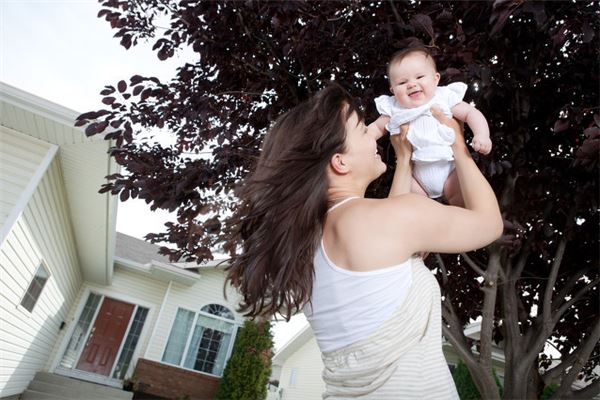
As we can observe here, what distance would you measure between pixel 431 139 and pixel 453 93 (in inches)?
11.3

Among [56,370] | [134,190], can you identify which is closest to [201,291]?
[56,370]

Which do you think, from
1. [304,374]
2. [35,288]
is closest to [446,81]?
[35,288]

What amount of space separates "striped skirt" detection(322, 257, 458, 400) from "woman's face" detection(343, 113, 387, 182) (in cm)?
43

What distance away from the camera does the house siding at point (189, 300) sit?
14680 mm

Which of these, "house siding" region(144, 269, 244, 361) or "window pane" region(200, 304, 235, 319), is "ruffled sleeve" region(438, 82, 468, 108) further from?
"window pane" region(200, 304, 235, 319)

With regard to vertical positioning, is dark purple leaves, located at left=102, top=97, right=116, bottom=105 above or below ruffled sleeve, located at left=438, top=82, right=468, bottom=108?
above

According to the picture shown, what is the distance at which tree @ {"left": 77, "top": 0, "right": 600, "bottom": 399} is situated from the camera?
295cm

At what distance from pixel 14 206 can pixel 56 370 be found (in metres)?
9.54

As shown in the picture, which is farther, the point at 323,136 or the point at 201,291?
the point at 201,291

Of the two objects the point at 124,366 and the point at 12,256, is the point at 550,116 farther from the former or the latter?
the point at 124,366

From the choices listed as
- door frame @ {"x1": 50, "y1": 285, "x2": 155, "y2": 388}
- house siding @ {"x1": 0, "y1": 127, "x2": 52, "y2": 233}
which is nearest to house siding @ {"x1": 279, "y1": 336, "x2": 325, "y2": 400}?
door frame @ {"x1": 50, "y1": 285, "x2": 155, "y2": 388}

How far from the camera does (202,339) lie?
15273mm

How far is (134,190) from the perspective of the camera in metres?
3.63

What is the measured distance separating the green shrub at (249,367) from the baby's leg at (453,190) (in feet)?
40.4
